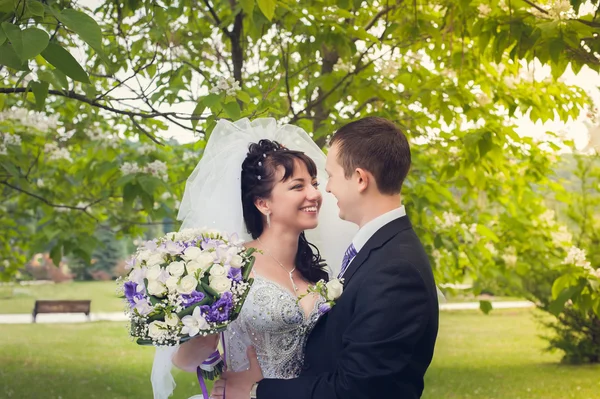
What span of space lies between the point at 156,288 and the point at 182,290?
3.0 inches

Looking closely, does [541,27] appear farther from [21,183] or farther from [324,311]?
Answer: [21,183]

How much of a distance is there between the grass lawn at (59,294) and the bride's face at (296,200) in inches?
675

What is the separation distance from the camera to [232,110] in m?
3.40

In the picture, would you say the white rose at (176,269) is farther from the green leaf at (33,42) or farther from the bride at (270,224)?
the green leaf at (33,42)

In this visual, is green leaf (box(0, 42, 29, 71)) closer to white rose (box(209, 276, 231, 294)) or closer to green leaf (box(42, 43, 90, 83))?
green leaf (box(42, 43, 90, 83))

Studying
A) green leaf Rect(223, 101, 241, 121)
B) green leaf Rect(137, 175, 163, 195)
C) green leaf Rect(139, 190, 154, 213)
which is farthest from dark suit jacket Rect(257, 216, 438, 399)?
green leaf Rect(139, 190, 154, 213)

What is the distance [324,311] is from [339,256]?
99 cm

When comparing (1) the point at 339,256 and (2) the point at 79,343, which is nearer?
(1) the point at 339,256

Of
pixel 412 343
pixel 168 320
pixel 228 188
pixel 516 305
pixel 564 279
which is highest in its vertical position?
pixel 228 188

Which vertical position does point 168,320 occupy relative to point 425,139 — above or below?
below

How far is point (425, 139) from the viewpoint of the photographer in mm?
5547

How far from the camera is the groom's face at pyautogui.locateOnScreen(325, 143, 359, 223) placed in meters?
2.19

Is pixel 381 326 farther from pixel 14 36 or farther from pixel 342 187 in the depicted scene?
pixel 14 36

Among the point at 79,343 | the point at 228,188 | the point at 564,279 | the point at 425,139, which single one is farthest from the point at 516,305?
the point at 228,188
